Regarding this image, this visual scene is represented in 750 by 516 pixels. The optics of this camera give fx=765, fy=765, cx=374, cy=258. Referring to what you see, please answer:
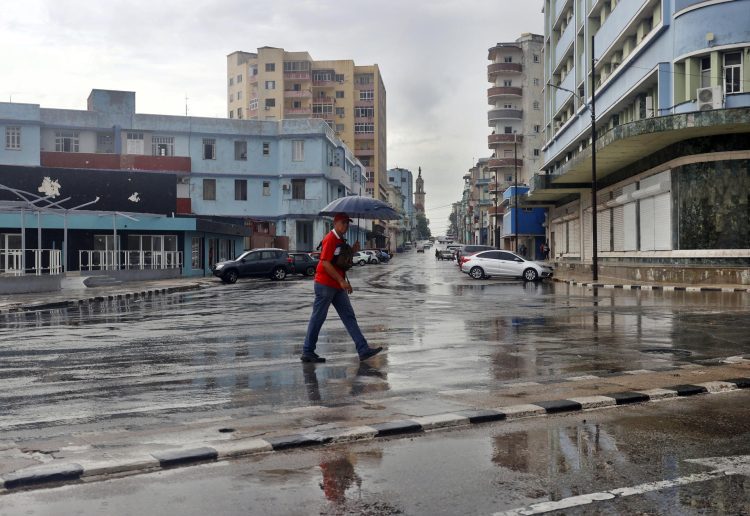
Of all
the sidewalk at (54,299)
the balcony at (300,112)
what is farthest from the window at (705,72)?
the balcony at (300,112)

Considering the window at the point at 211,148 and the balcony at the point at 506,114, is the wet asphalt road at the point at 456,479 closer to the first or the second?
the window at the point at 211,148

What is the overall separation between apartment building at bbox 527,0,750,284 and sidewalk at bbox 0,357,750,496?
22718 mm

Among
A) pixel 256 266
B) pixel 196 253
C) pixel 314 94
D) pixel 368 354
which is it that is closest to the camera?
pixel 368 354

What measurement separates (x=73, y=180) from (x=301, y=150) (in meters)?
23.5

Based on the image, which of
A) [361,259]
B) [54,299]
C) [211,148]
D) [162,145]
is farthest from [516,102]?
[54,299]

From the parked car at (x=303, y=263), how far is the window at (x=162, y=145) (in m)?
22.2

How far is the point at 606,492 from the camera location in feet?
14.9

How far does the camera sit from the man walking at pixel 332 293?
9766 millimetres

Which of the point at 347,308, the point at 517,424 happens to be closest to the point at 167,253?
the point at 347,308

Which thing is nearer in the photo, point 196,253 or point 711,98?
point 711,98

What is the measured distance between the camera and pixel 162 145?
60125mm

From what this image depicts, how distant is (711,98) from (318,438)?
91.8 feet

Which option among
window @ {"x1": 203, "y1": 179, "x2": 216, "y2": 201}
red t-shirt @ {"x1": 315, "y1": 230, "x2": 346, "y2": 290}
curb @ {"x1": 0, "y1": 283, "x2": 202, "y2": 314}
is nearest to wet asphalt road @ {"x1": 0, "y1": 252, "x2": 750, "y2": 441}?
red t-shirt @ {"x1": 315, "y1": 230, "x2": 346, "y2": 290}

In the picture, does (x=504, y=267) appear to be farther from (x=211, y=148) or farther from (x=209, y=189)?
(x=211, y=148)
